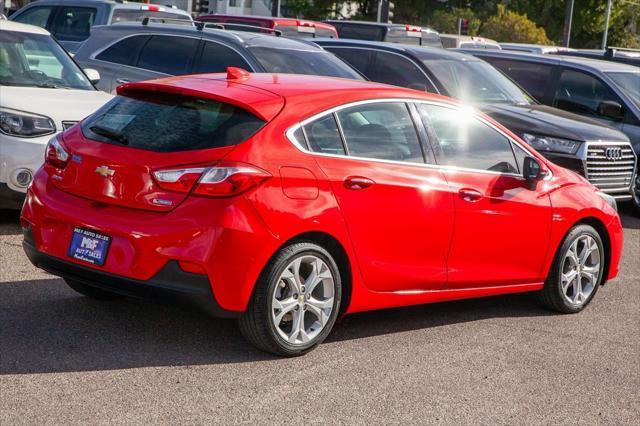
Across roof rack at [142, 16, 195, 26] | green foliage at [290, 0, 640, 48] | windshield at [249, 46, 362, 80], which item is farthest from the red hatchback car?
green foliage at [290, 0, 640, 48]

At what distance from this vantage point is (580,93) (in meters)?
14.7

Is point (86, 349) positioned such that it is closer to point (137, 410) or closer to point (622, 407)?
point (137, 410)

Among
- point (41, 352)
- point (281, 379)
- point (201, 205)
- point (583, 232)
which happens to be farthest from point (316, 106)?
point (583, 232)

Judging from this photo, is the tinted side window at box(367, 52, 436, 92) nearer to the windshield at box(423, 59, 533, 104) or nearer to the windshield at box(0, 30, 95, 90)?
the windshield at box(423, 59, 533, 104)

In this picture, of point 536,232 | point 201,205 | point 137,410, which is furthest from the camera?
point 536,232

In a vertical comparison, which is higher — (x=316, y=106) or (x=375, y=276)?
(x=316, y=106)

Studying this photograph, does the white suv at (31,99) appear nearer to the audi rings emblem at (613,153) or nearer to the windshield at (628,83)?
the audi rings emblem at (613,153)

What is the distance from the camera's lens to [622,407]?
5984 mm

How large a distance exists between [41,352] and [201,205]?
1.16 metres

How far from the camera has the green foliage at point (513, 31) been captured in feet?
155

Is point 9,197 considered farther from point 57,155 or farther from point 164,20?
point 164,20

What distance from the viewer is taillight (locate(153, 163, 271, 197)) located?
19.0 ft

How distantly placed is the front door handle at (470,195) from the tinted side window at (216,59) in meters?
5.29

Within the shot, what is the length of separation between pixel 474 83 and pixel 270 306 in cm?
815
